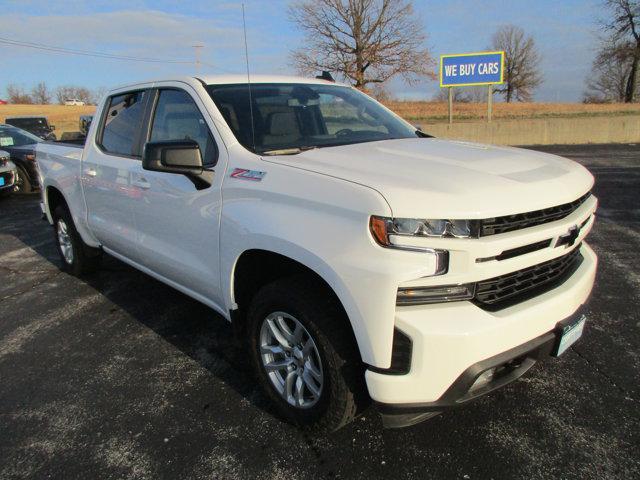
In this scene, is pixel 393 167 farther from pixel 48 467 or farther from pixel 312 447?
pixel 48 467

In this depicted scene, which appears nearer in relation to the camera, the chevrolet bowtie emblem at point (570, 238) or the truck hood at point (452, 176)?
the truck hood at point (452, 176)

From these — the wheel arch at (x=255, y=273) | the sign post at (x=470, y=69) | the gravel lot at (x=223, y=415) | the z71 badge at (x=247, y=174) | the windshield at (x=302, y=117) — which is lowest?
the gravel lot at (x=223, y=415)

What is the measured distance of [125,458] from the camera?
2533 mm

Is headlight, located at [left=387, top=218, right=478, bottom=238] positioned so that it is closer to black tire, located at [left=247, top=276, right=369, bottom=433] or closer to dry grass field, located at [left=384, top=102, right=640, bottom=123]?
black tire, located at [left=247, top=276, right=369, bottom=433]

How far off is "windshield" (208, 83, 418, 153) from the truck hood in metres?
0.29

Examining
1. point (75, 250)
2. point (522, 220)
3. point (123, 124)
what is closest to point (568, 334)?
point (522, 220)

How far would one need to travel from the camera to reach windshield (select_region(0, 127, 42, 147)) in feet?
39.1

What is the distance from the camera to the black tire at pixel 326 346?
7.47 ft

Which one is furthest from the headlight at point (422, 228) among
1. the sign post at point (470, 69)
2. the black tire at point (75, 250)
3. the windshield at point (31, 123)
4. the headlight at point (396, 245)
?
the sign post at point (470, 69)

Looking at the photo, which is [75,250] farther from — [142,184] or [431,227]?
[431,227]

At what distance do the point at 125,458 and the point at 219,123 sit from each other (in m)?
1.87

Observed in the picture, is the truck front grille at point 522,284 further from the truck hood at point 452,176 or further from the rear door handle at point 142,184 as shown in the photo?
the rear door handle at point 142,184

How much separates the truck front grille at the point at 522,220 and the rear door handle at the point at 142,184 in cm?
232

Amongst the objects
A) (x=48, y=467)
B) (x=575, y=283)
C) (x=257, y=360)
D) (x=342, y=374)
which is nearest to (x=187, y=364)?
(x=257, y=360)
